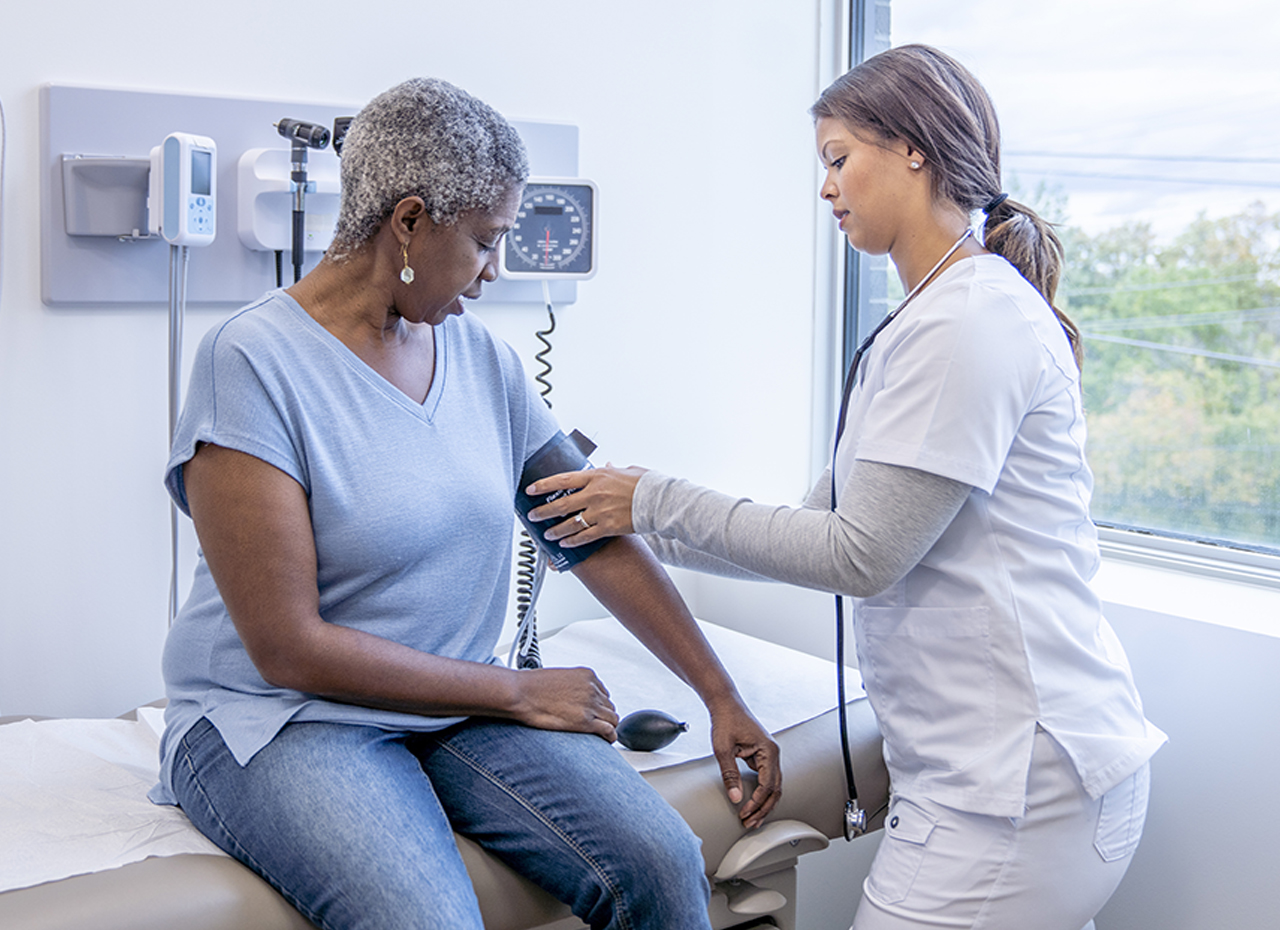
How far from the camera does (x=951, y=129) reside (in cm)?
128

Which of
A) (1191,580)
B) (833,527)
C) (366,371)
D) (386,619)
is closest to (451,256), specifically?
(366,371)

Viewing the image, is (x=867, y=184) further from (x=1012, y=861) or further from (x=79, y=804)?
(x=79, y=804)

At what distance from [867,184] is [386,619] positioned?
732mm

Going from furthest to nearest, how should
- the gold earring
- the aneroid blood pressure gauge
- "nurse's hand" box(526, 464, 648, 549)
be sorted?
the aneroid blood pressure gauge < "nurse's hand" box(526, 464, 648, 549) < the gold earring

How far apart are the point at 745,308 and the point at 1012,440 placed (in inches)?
43.9

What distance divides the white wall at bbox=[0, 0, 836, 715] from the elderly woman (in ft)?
1.50

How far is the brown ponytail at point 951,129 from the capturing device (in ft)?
4.18

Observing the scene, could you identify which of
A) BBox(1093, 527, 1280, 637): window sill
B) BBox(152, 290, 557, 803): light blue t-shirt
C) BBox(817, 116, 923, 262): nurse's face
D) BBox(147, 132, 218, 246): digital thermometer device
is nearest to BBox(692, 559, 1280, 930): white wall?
BBox(1093, 527, 1280, 637): window sill

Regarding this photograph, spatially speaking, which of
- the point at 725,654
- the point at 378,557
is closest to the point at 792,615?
the point at 725,654

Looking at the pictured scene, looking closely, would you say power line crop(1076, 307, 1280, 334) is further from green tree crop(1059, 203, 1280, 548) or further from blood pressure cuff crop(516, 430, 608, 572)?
blood pressure cuff crop(516, 430, 608, 572)

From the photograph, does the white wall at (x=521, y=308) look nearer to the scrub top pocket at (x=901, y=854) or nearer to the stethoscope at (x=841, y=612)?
the stethoscope at (x=841, y=612)

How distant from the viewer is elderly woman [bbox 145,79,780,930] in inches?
43.8

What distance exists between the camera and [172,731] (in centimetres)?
125

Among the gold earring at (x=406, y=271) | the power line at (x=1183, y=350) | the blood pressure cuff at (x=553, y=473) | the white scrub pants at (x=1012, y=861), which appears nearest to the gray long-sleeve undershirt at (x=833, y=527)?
the blood pressure cuff at (x=553, y=473)
